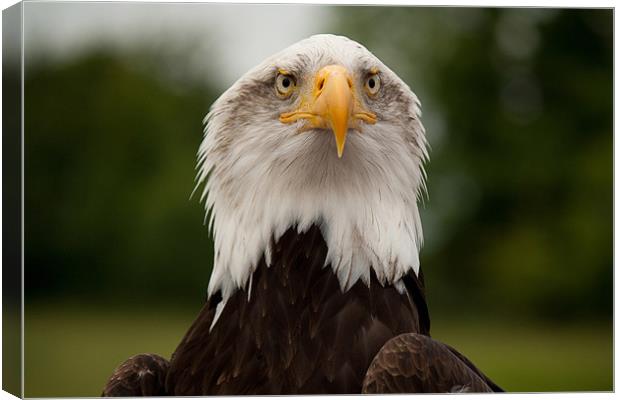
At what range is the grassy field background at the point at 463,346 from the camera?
6449 millimetres

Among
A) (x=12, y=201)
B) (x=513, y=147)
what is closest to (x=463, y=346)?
(x=513, y=147)

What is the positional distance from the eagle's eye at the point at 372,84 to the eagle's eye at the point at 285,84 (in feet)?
1.00

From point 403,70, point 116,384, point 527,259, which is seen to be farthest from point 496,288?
point 116,384

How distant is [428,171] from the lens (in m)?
6.65

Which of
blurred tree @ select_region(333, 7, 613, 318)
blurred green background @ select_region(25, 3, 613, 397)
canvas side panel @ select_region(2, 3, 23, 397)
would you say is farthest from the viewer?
blurred tree @ select_region(333, 7, 613, 318)

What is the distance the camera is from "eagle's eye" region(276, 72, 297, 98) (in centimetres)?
553

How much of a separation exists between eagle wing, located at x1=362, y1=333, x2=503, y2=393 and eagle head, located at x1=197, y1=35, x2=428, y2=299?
1.35 feet

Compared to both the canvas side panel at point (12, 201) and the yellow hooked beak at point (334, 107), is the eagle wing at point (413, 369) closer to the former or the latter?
the yellow hooked beak at point (334, 107)

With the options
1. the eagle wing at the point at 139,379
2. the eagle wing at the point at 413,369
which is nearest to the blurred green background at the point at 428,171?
the eagle wing at the point at 139,379

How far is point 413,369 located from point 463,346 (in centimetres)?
188

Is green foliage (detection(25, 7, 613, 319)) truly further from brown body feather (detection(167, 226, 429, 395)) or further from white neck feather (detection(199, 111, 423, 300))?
brown body feather (detection(167, 226, 429, 395))

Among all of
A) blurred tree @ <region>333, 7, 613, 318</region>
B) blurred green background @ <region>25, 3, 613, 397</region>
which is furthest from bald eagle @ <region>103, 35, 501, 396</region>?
blurred tree @ <region>333, 7, 613, 318</region>

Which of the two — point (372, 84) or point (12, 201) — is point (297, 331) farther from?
point (12, 201)

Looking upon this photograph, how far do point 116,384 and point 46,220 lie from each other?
3.24ft
